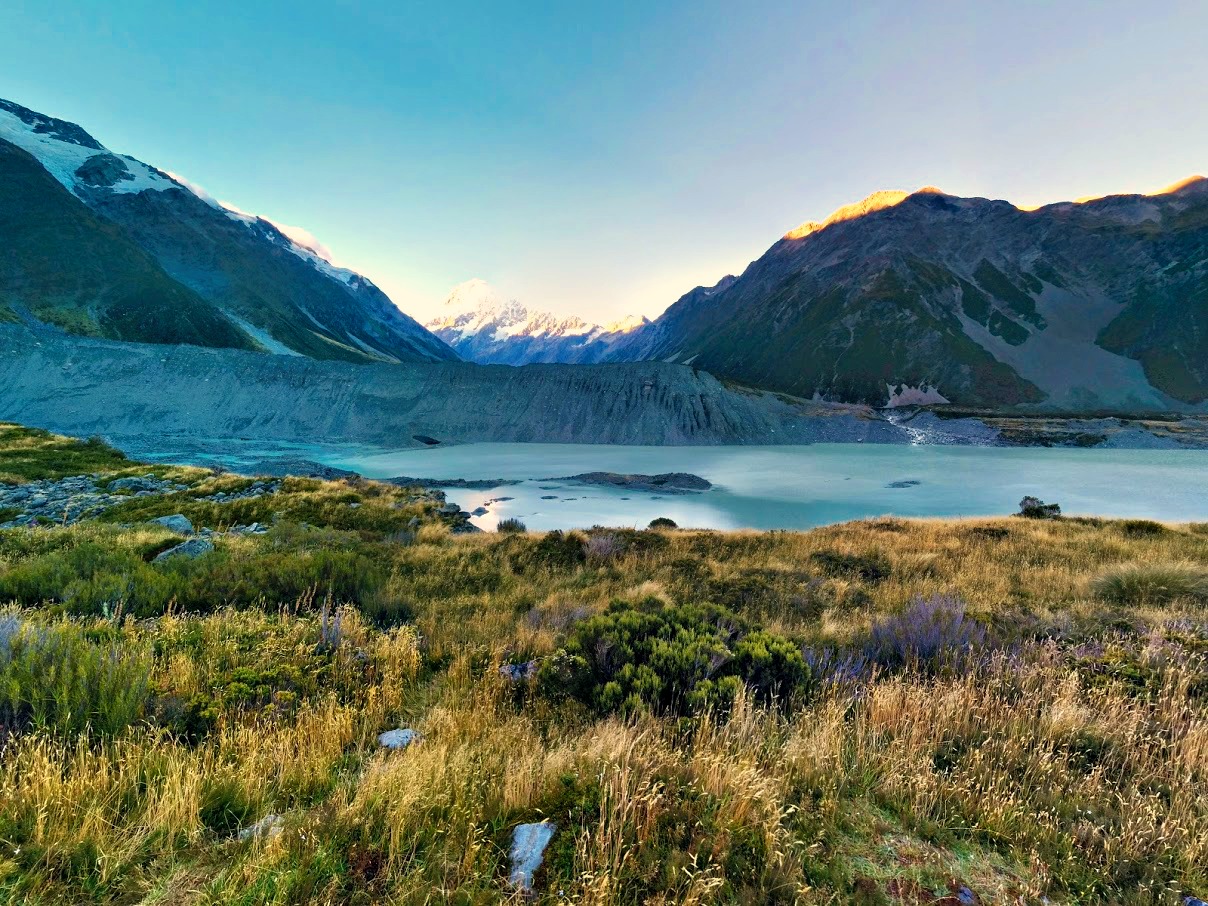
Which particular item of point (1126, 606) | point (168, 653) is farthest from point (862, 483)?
point (168, 653)

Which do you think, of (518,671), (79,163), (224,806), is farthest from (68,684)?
(79,163)

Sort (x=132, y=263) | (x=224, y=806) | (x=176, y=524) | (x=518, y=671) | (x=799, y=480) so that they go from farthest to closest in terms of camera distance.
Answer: (x=132, y=263), (x=799, y=480), (x=176, y=524), (x=518, y=671), (x=224, y=806)

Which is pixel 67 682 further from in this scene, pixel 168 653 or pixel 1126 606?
pixel 1126 606

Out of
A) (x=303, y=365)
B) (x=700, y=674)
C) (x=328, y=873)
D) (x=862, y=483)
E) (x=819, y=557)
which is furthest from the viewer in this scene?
(x=303, y=365)

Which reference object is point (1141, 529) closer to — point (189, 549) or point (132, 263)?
point (189, 549)

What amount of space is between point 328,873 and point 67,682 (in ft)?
10.3

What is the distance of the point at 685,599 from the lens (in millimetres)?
9367

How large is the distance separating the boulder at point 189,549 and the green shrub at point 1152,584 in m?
16.8

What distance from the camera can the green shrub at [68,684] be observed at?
399 centimetres

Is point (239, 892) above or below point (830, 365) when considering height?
below

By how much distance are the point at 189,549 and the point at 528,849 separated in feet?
36.1

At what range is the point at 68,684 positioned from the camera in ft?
13.8

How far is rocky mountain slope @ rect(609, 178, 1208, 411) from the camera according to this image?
144250 millimetres

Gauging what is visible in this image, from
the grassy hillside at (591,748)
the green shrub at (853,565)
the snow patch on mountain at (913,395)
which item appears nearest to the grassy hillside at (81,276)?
the grassy hillside at (591,748)
